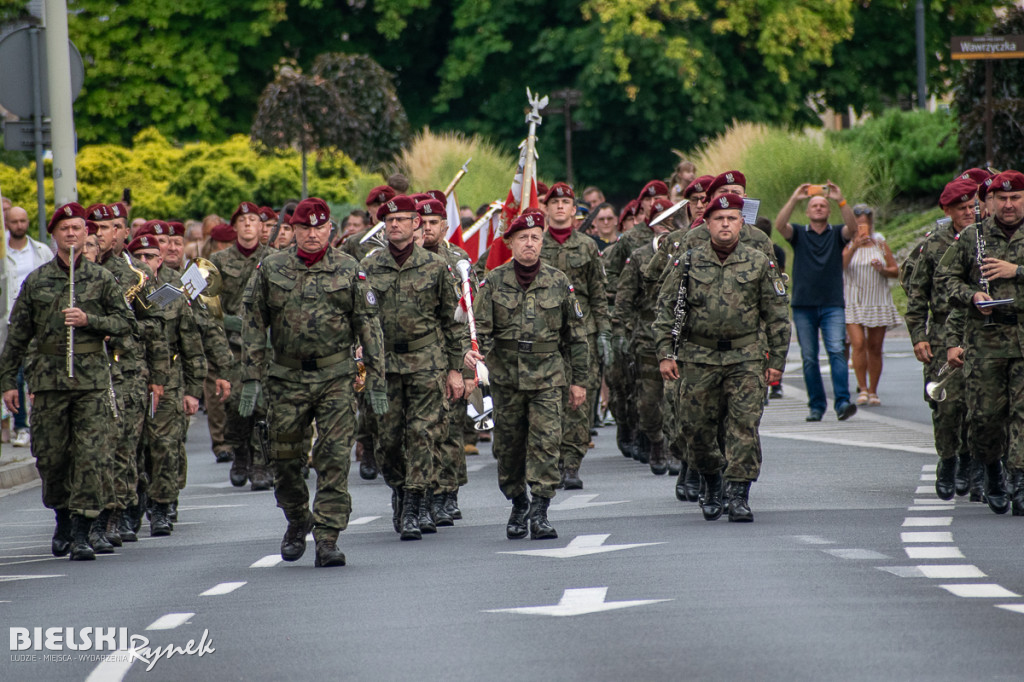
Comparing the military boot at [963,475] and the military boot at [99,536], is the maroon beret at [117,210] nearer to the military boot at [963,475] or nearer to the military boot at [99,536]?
the military boot at [99,536]

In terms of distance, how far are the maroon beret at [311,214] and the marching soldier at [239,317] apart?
4255mm

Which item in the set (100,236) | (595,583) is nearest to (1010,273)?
(595,583)

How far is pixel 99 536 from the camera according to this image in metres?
11.5

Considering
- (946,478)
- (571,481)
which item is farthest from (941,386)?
(571,481)

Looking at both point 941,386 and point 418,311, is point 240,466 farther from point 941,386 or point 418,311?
point 941,386

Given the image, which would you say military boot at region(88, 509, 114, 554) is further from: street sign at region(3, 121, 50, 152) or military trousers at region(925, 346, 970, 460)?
street sign at region(3, 121, 50, 152)

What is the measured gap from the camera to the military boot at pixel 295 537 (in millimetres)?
10422

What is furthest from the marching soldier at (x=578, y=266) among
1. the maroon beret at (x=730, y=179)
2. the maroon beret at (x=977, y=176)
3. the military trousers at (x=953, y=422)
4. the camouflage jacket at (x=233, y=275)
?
the maroon beret at (x=977, y=176)

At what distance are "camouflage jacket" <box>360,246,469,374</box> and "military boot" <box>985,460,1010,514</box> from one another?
3.44 m

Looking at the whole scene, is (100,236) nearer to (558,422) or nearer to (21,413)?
(558,422)

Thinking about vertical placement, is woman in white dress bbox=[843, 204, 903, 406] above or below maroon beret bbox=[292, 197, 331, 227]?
below

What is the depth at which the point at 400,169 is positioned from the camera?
34.7 m

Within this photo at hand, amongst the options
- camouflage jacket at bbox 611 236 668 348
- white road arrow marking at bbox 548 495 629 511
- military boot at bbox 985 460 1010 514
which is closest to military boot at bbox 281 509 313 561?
white road arrow marking at bbox 548 495 629 511

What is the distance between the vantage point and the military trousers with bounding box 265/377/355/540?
10.2 meters
